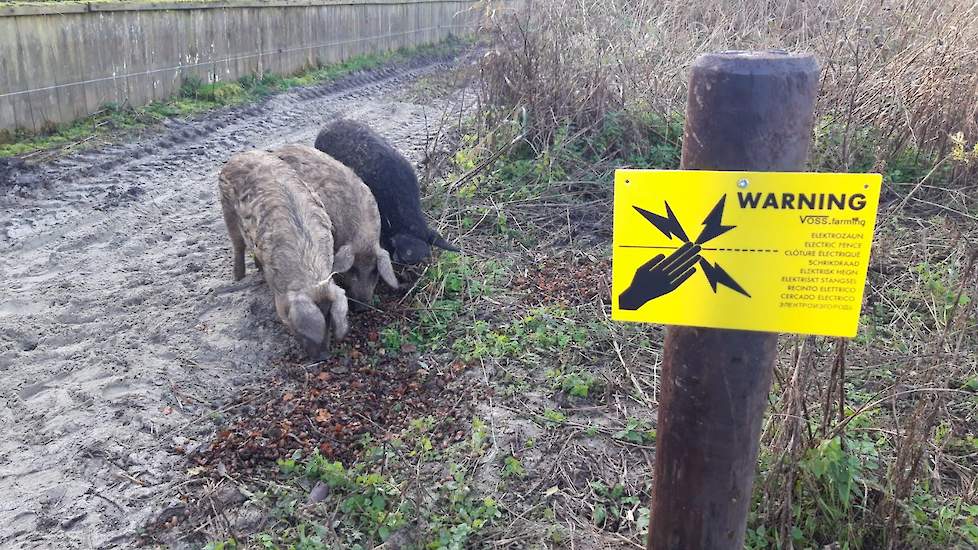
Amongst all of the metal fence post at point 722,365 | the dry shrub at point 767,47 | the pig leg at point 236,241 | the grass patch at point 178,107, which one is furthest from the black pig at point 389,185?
the metal fence post at point 722,365

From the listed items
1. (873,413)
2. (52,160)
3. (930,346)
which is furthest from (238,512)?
(52,160)

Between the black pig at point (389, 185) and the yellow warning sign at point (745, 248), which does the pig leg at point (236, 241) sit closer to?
the black pig at point (389, 185)

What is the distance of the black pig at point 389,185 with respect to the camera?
22.6 feet

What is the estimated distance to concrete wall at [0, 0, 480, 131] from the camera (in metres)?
9.60

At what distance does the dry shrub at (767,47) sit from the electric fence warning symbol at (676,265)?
4.43 meters

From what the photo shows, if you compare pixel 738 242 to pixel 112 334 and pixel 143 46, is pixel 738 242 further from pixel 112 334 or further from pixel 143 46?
pixel 143 46

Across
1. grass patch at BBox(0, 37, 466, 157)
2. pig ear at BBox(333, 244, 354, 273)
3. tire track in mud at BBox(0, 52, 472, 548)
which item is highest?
grass patch at BBox(0, 37, 466, 157)

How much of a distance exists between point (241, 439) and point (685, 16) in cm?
898

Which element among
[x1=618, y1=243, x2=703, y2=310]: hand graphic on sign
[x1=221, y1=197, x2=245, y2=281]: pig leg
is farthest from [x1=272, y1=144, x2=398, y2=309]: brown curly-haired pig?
[x1=618, y1=243, x2=703, y2=310]: hand graphic on sign

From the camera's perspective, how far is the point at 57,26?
998 cm

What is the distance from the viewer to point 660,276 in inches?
84.5

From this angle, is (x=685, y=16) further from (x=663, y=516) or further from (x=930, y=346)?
(x=663, y=516)

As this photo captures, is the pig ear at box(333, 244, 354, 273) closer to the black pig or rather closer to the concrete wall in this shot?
the black pig

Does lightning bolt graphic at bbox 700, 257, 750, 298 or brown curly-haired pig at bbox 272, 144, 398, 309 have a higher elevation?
lightning bolt graphic at bbox 700, 257, 750, 298
